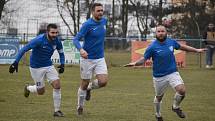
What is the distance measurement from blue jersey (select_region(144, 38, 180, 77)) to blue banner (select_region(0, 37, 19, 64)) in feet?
61.1

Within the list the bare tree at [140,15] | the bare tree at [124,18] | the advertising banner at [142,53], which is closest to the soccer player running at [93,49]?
the advertising banner at [142,53]

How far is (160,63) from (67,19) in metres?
56.2

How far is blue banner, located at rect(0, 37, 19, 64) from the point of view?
28797mm

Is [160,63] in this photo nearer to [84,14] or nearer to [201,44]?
[201,44]

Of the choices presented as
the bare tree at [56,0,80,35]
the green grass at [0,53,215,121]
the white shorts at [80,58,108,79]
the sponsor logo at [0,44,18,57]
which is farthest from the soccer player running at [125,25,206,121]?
the bare tree at [56,0,80,35]

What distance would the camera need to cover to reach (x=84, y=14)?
64.1 m

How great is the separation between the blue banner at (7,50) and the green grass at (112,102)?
7.17 meters

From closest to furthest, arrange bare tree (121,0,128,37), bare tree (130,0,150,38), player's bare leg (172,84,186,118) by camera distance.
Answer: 1. player's bare leg (172,84,186,118)
2. bare tree (121,0,128,37)
3. bare tree (130,0,150,38)

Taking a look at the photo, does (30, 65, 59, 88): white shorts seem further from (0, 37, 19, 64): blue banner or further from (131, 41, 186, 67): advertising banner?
(0, 37, 19, 64): blue banner

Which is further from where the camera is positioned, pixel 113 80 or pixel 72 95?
pixel 113 80

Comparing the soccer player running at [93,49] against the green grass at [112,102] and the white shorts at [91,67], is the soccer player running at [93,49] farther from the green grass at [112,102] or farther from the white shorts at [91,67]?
the green grass at [112,102]

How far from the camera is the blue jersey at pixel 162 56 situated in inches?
428

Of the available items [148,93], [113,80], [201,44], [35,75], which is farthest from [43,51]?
[201,44]

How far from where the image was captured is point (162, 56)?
10.9 m
